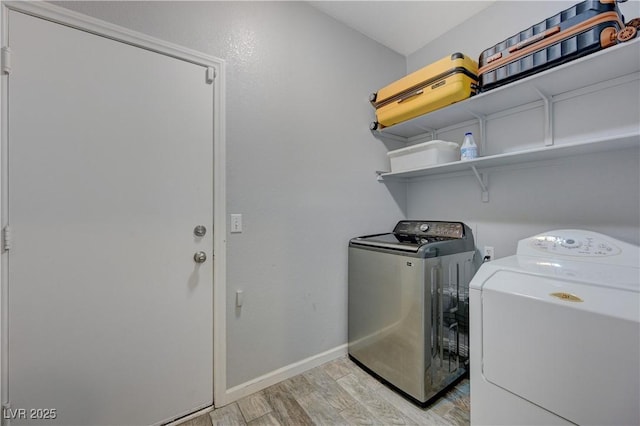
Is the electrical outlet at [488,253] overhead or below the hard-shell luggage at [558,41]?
below

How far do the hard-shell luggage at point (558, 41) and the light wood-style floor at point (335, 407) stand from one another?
6.36ft

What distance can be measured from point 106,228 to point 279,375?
136 cm

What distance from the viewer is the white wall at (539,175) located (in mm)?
1355

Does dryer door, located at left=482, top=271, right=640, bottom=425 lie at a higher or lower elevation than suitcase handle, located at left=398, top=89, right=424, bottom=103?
lower

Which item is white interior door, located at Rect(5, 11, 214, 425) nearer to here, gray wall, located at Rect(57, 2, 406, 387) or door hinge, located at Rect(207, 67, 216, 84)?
door hinge, located at Rect(207, 67, 216, 84)

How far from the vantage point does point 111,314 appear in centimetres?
125

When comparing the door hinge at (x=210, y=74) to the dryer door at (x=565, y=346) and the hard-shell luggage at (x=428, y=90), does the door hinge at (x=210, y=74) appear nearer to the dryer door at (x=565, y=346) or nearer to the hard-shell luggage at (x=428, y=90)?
the hard-shell luggage at (x=428, y=90)

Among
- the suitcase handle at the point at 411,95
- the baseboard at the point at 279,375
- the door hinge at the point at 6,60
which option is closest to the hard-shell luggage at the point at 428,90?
the suitcase handle at the point at 411,95

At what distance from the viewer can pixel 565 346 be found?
933 millimetres

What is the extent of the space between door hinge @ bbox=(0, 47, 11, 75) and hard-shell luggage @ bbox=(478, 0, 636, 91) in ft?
7.76

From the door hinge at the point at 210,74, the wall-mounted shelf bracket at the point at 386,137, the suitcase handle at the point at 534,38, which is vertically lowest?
the wall-mounted shelf bracket at the point at 386,137

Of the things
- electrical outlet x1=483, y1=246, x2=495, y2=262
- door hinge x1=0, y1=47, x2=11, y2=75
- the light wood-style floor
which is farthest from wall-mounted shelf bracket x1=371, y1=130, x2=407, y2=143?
door hinge x1=0, y1=47, x2=11, y2=75

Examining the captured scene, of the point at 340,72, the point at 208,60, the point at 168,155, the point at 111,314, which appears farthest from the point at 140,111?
the point at 340,72

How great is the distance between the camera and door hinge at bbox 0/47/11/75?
1.05 meters
